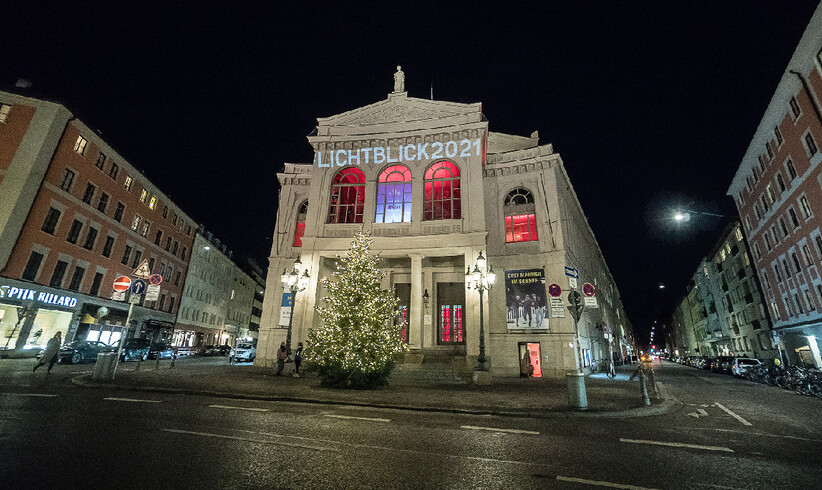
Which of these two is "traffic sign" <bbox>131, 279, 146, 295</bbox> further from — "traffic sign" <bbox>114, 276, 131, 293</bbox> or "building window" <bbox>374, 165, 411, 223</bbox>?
"building window" <bbox>374, 165, 411, 223</bbox>

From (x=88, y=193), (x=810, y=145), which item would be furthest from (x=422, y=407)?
(x=88, y=193)

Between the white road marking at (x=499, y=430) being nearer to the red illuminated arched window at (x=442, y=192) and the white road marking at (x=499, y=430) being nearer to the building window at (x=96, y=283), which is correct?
Answer: the red illuminated arched window at (x=442, y=192)

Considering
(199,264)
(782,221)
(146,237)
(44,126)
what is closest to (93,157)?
(44,126)

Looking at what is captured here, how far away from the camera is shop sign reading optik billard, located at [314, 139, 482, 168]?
1045 inches

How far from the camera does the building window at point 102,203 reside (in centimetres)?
3162

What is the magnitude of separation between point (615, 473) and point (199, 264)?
184 feet

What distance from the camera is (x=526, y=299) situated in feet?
81.9

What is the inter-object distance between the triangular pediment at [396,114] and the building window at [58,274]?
2305 cm

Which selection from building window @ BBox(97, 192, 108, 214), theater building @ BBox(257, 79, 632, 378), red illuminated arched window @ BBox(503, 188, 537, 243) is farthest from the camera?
building window @ BBox(97, 192, 108, 214)

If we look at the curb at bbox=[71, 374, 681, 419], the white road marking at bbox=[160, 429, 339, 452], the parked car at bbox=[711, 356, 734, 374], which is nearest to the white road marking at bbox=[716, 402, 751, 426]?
the curb at bbox=[71, 374, 681, 419]

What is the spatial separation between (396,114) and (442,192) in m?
→ 7.64

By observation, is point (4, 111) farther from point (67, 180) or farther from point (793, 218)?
point (793, 218)

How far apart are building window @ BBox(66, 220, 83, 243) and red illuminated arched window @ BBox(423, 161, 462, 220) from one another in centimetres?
2877

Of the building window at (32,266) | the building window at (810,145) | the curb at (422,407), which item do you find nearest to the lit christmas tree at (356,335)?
the curb at (422,407)
